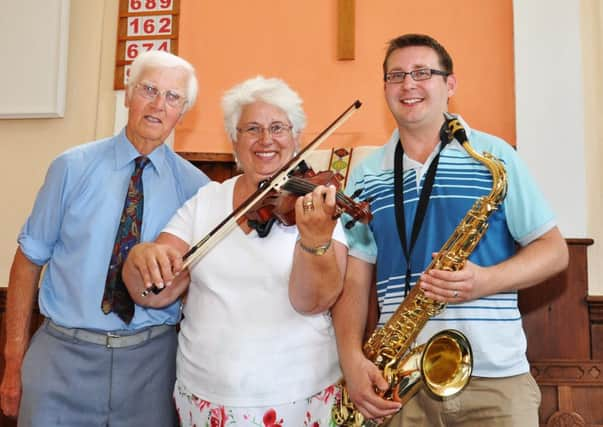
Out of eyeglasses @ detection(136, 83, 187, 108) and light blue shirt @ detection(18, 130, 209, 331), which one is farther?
eyeglasses @ detection(136, 83, 187, 108)

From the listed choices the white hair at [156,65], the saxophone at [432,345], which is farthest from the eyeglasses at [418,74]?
the white hair at [156,65]

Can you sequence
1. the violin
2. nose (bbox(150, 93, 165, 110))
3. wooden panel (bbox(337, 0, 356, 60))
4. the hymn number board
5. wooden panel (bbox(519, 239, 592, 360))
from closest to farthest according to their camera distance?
the violin, nose (bbox(150, 93, 165, 110)), wooden panel (bbox(519, 239, 592, 360)), wooden panel (bbox(337, 0, 356, 60)), the hymn number board

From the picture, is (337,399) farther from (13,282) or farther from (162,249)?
(13,282)

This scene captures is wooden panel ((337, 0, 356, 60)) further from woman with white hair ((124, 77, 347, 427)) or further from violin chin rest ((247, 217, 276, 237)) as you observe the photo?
violin chin rest ((247, 217, 276, 237))

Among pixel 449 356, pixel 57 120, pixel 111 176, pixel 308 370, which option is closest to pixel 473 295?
pixel 449 356

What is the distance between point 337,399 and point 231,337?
388 millimetres

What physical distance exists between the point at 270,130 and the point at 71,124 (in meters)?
2.33

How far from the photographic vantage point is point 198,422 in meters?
1.86

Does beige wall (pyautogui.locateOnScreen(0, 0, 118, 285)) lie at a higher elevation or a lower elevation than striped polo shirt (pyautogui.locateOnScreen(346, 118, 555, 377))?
→ higher

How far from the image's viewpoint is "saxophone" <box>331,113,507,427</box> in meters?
1.84

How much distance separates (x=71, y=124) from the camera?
3.95 m

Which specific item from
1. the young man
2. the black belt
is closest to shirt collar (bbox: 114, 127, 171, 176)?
the black belt

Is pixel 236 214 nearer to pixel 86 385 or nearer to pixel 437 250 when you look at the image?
pixel 437 250

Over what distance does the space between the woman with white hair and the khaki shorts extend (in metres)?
0.33
